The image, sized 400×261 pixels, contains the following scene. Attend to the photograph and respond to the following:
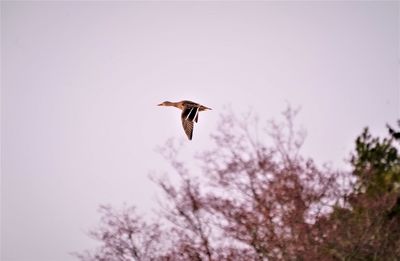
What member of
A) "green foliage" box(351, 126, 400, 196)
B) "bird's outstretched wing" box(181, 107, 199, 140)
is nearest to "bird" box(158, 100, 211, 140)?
"bird's outstretched wing" box(181, 107, 199, 140)

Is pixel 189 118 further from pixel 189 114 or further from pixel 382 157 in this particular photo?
pixel 382 157

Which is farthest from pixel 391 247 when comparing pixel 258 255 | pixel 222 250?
pixel 222 250

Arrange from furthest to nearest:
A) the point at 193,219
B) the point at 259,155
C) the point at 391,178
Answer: the point at 391,178, the point at 259,155, the point at 193,219

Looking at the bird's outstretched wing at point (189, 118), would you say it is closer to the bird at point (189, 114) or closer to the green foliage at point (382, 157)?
the bird at point (189, 114)

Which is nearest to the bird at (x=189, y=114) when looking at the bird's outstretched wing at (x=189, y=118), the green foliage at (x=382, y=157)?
the bird's outstretched wing at (x=189, y=118)

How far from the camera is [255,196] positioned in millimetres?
11828

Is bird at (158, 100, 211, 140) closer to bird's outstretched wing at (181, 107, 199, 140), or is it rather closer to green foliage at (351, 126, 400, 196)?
bird's outstretched wing at (181, 107, 199, 140)

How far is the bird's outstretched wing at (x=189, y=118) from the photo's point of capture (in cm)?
1051

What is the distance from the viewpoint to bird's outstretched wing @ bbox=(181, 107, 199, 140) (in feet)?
34.5

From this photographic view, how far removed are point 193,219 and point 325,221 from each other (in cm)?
330

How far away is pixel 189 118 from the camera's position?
10.7m

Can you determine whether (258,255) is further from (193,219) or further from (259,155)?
(259,155)

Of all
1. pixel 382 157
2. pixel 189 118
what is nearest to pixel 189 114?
pixel 189 118

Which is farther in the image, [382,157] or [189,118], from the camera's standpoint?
[382,157]
